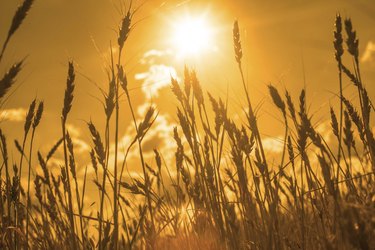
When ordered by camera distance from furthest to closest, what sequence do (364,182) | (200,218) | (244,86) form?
(364,182)
(200,218)
(244,86)

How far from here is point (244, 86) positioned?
240cm

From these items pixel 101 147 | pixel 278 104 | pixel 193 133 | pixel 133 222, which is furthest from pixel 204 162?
pixel 133 222

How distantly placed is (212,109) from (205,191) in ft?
1.66

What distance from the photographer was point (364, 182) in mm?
3469

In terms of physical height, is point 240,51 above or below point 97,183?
above

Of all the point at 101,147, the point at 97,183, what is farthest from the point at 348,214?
the point at 97,183

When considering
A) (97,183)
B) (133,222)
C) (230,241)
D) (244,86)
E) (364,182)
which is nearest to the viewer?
(230,241)

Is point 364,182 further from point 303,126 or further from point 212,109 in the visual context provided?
point 303,126

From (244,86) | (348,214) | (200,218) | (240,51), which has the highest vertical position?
(240,51)

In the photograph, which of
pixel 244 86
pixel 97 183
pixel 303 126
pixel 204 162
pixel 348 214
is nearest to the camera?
pixel 348 214

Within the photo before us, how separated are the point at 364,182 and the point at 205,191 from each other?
1.48 m

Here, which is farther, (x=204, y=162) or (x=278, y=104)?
(x=204, y=162)

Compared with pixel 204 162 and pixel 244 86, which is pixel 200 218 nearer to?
pixel 204 162

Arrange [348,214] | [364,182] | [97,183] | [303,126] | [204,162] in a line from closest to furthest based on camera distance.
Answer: [348,214] < [303,126] < [204,162] < [97,183] < [364,182]
